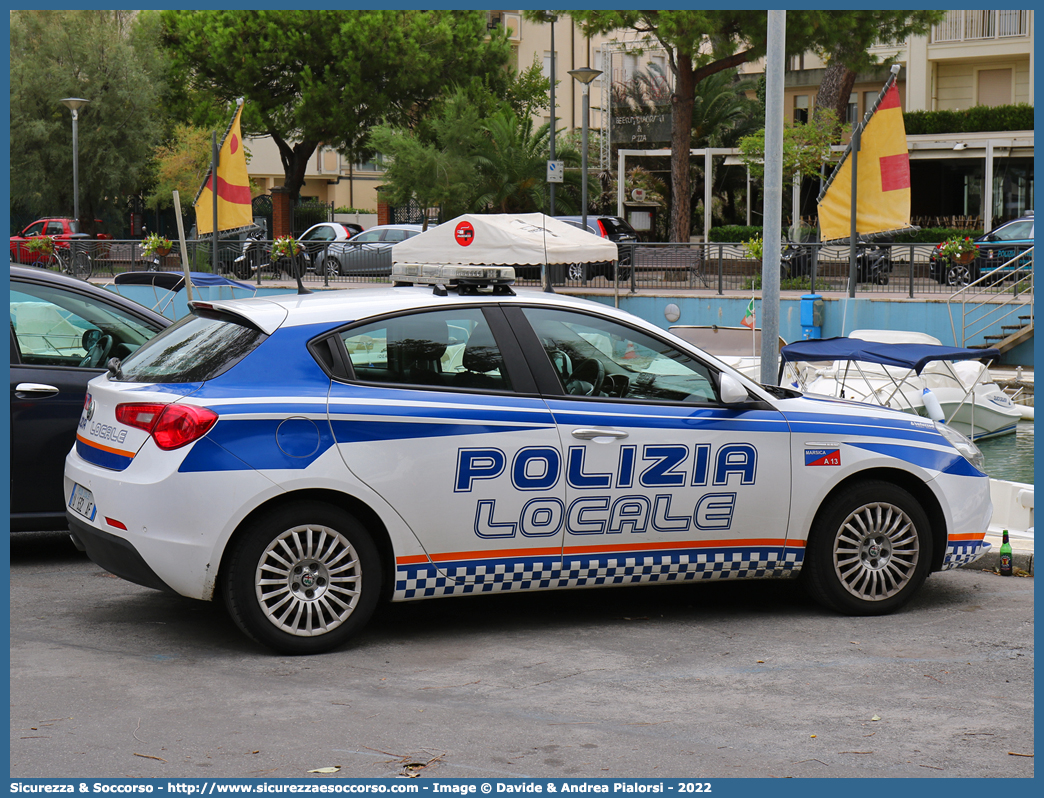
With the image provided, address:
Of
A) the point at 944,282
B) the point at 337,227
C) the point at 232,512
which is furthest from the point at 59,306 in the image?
the point at 337,227

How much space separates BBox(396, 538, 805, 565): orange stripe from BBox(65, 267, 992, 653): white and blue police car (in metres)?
0.01

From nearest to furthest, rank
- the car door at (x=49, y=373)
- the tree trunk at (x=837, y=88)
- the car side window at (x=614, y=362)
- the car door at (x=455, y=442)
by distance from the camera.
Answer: the car door at (x=455, y=442)
the car side window at (x=614, y=362)
the car door at (x=49, y=373)
the tree trunk at (x=837, y=88)

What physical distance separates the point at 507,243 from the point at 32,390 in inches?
548

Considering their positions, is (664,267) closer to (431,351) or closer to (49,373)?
(49,373)

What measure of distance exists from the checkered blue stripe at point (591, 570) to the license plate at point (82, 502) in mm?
1411

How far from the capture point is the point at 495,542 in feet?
18.5

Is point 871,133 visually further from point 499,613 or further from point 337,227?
point 337,227

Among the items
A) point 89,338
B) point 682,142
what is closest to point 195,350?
point 89,338

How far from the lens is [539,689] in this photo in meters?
5.08

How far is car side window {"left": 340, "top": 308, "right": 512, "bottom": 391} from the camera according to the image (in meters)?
5.63

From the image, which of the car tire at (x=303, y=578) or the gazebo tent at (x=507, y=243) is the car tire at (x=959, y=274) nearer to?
the gazebo tent at (x=507, y=243)

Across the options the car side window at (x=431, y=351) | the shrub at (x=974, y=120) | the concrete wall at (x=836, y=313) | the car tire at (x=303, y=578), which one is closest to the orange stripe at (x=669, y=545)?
the car side window at (x=431, y=351)

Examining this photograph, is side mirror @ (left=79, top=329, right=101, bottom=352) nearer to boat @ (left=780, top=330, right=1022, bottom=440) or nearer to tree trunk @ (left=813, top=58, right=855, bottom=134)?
boat @ (left=780, top=330, right=1022, bottom=440)

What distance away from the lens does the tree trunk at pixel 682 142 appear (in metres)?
35.3
